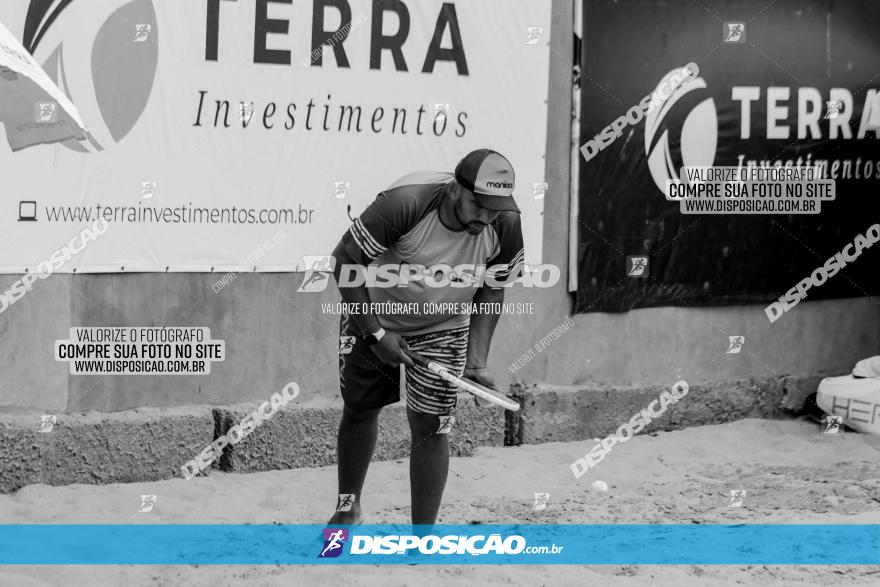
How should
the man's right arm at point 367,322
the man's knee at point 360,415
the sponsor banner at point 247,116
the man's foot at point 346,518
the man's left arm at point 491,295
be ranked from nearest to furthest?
the man's right arm at point 367,322, the man's left arm at point 491,295, the man's knee at point 360,415, the man's foot at point 346,518, the sponsor banner at point 247,116

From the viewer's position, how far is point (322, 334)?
718 cm

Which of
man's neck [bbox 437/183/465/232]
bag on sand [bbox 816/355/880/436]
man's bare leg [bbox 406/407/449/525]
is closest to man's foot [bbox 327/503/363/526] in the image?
man's bare leg [bbox 406/407/449/525]

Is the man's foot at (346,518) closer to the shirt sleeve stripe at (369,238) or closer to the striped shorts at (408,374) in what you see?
the striped shorts at (408,374)

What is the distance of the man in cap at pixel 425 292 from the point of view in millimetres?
5148

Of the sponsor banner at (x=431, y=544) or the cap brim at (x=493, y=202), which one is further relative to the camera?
the sponsor banner at (x=431, y=544)

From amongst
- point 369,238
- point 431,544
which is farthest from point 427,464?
point 369,238

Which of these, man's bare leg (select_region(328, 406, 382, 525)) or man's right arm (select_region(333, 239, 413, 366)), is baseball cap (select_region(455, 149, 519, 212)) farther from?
man's bare leg (select_region(328, 406, 382, 525))

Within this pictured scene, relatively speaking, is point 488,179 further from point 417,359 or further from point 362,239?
point 417,359

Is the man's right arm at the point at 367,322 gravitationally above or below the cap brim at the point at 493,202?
below

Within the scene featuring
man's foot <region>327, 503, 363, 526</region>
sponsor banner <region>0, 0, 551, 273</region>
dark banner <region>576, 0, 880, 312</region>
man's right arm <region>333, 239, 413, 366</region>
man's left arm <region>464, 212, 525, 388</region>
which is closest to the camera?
man's right arm <region>333, 239, 413, 366</region>

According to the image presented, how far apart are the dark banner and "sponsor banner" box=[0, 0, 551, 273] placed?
65 centimetres

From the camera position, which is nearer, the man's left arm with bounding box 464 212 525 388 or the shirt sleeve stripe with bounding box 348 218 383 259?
Answer: the shirt sleeve stripe with bounding box 348 218 383 259

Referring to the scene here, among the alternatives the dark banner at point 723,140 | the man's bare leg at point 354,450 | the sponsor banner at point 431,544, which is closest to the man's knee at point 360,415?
the man's bare leg at point 354,450

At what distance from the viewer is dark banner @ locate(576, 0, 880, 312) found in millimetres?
7938
